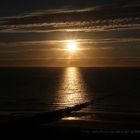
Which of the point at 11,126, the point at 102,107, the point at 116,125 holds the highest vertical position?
the point at 102,107

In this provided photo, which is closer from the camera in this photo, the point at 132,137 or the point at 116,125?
the point at 132,137

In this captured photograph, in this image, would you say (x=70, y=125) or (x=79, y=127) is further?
(x=70, y=125)

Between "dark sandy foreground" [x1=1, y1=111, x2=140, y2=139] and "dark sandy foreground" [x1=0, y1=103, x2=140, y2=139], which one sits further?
"dark sandy foreground" [x1=0, y1=103, x2=140, y2=139]

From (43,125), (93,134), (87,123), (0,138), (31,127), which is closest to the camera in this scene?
(0,138)

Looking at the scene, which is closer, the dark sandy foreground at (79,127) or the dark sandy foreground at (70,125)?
the dark sandy foreground at (79,127)

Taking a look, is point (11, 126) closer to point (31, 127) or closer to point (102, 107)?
point (31, 127)

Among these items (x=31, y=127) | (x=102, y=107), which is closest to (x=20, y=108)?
(x=102, y=107)

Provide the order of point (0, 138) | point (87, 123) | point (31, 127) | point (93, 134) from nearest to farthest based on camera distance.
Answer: point (0, 138) < point (93, 134) < point (31, 127) < point (87, 123)

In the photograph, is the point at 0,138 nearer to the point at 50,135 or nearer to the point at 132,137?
the point at 50,135

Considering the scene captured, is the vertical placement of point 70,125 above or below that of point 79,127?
above

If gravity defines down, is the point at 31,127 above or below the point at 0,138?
above
